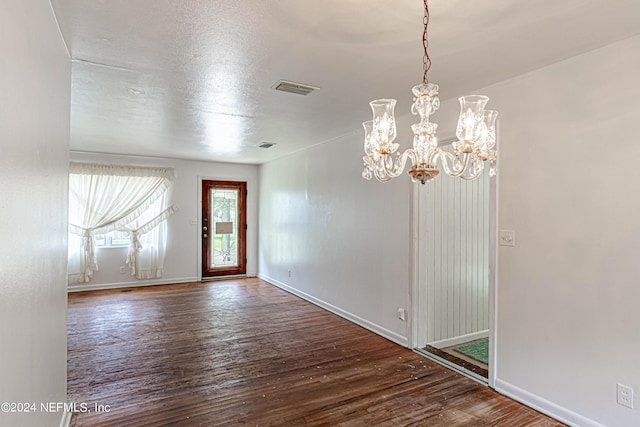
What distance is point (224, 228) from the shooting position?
24.6 ft

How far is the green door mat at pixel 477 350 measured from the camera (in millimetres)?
3570

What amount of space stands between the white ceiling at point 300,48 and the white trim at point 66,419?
2344mm

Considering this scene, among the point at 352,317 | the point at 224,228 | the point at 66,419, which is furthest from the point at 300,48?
the point at 224,228

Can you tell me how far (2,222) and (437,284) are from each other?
12.0 feet

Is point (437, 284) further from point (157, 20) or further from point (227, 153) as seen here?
point (227, 153)

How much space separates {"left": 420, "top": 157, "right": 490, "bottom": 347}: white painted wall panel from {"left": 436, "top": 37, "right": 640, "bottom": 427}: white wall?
99 centimetres

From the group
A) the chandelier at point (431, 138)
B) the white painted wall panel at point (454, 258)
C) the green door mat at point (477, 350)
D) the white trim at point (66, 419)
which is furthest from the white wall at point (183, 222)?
the chandelier at point (431, 138)

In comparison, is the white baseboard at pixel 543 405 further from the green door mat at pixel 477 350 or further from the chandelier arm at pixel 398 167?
the chandelier arm at pixel 398 167

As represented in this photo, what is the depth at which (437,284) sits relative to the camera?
3861mm

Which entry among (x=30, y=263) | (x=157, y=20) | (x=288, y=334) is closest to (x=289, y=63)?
(x=157, y=20)

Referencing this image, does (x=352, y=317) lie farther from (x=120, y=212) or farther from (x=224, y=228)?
(x=120, y=212)

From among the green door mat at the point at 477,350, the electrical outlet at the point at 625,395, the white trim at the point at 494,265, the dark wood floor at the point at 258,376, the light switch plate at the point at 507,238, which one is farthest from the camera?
the green door mat at the point at 477,350

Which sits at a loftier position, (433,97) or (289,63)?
(289,63)

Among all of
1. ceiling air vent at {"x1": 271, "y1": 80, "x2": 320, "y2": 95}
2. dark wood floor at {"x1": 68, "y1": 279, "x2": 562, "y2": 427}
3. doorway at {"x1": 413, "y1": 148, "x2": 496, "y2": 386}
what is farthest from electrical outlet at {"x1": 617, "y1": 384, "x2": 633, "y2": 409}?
ceiling air vent at {"x1": 271, "y1": 80, "x2": 320, "y2": 95}
